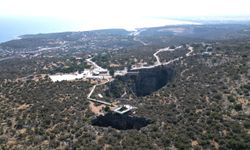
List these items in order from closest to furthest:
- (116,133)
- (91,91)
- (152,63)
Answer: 1. (116,133)
2. (91,91)
3. (152,63)

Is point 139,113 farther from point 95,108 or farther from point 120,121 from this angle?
point 95,108

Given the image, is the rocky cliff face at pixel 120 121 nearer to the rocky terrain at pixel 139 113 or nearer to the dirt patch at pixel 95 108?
the rocky terrain at pixel 139 113

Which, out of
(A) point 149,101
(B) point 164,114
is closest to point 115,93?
(A) point 149,101

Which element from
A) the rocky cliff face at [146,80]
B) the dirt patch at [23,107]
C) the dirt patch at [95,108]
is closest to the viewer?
the dirt patch at [95,108]

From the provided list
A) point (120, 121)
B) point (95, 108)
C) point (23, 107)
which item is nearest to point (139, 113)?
point (120, 121)

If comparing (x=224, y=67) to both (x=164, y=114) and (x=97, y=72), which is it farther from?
(x=97, y=72)

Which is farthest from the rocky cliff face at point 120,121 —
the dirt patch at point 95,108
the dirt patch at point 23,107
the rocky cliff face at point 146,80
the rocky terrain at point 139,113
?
the rocky cliff face at point 146,80

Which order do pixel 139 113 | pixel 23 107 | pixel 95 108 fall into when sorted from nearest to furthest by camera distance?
1. pixel 139 113
2. pixel 23 107
3. pixel 95 108

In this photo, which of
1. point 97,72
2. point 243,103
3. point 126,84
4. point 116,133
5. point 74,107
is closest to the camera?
point 116,133

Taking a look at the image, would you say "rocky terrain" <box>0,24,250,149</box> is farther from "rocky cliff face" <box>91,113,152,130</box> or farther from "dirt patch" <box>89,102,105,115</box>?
"dirt patch" <box>89,102,105,115</box>
